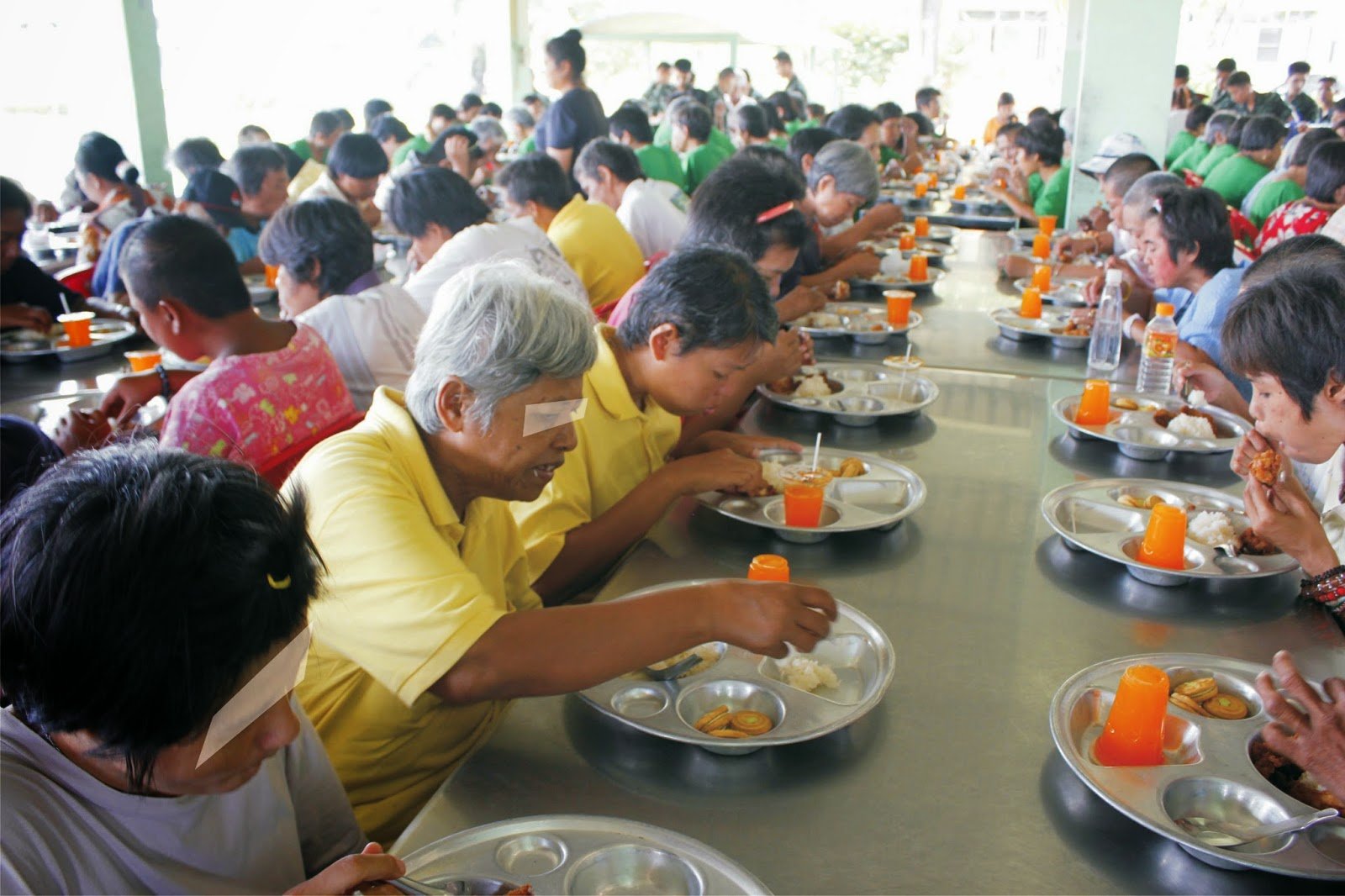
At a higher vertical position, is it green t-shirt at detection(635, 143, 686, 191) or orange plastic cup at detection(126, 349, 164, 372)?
green t-shirt at detection(635, 143, 686, 191)

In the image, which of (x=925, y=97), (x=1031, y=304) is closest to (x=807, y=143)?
(x=1031, y=304)

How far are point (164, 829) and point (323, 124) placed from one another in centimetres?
770

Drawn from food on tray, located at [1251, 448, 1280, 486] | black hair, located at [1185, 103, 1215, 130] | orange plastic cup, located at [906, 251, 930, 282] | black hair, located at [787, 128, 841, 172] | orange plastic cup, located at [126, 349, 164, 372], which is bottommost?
orange plastic cup, located at [126, 349, 164, 372]

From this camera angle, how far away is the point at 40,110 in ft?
25.6

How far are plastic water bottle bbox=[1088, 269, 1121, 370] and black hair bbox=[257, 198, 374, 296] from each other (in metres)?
2.38

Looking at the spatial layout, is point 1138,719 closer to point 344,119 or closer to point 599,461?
point 599,461

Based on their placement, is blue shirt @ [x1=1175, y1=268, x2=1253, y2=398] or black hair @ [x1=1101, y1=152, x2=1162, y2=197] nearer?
blue shirt @ [x1=1175, y1=268, x2=1253, y2=398]

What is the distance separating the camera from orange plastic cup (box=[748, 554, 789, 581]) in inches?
68.6

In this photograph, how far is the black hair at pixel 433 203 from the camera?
12.4 feet

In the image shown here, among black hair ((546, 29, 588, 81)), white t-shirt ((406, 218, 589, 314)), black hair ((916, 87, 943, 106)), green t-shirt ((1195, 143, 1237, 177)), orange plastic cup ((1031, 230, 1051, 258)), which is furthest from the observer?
black hair ((916, 87, 943, 106))

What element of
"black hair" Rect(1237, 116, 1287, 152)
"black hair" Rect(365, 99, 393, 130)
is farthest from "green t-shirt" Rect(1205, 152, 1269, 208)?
"black hair" Rect(365, 99, 393, 130)

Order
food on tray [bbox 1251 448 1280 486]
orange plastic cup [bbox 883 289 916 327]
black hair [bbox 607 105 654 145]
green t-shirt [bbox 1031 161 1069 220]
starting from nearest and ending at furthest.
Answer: food on tray [bbox 1251 448 1280 486], orange plastic cup [bbox 883 289 916 327], green t-shirt [bbox 1031 161 1069 220], black hair [bbox 607 105 654 145]

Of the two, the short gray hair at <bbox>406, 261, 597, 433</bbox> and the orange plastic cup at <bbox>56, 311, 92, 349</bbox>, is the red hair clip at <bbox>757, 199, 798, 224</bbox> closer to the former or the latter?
the short gray hair at <bbox>406, 261, 597, 433</bbox>

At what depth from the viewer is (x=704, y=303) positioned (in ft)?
6.81
